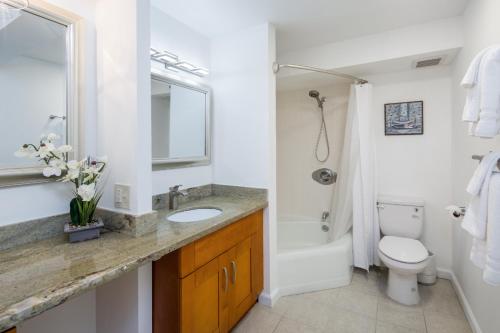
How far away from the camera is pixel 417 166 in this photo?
2502mm

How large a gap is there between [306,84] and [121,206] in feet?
7.86

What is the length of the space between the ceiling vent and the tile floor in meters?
2.06

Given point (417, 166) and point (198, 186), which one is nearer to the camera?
point (198, 186)

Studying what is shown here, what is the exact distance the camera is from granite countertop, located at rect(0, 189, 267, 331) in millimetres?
729

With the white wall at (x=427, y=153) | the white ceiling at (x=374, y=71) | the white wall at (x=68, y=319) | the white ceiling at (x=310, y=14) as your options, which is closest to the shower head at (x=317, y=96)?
the white ceiling at (x=374, y=71)

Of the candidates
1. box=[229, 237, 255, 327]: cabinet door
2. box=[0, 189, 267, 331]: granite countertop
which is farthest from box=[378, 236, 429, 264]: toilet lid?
box=[0, 189, 267, 331]: granite countertop

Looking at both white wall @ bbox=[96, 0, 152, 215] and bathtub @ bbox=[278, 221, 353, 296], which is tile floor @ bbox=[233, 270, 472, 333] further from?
white wall @ bbox=[96, 0, 152, 215]

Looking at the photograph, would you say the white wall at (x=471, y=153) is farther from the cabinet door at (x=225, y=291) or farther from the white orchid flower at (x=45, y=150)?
the white orchid flower at (x=45, y=150)

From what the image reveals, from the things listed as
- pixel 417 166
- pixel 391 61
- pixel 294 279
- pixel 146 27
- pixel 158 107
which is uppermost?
pixel 391 61

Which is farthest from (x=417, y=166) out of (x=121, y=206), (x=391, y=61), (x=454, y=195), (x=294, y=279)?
(x=121, y=206)

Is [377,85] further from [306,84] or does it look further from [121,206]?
[121,206]

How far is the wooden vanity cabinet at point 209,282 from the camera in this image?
1.26 meters

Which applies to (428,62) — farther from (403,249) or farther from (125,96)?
(125,96)

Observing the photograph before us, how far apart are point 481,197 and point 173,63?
2.00 metres
